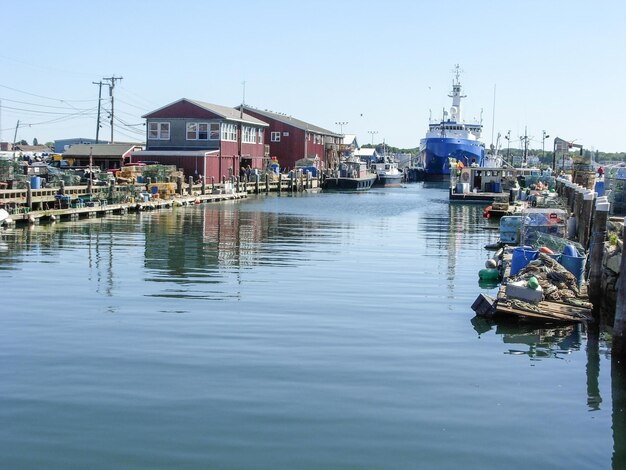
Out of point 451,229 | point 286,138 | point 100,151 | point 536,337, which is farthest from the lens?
point 286,138

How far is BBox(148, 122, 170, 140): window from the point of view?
6775cm

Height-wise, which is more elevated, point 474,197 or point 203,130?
point 203,130

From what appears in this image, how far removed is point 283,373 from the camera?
12625 mm

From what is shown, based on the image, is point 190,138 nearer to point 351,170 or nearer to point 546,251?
point 351,170

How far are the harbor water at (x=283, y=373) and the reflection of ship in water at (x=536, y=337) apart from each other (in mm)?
56

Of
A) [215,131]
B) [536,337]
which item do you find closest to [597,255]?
[536,337]

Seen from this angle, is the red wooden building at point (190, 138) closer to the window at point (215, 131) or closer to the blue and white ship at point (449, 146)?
the window at point (215, 131)

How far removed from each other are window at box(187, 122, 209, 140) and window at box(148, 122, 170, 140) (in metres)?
1.74

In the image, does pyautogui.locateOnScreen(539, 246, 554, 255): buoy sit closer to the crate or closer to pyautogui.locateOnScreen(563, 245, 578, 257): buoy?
pyautogui.locateOnScreen(563, 245, 578, 257): buoy

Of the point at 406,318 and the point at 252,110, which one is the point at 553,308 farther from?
the point at 252,110

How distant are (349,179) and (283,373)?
81.8 m

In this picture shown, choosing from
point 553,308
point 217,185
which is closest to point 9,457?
point 553,308

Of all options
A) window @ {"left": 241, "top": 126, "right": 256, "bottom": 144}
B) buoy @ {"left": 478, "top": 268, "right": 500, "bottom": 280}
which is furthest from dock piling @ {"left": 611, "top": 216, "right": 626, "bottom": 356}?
window @ {"left": 241, "top": 126, "right": 256, "bottom": 144}

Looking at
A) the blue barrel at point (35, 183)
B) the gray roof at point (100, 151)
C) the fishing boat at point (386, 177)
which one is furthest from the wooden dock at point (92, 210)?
the fishing boat at point (386, 177)
